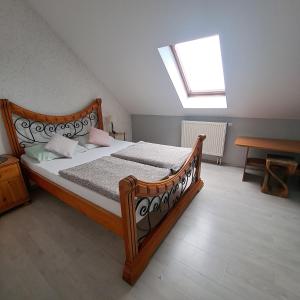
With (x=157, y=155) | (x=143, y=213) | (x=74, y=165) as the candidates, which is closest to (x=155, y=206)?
(x=143, y=213)

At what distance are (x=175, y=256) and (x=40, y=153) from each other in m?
2.06

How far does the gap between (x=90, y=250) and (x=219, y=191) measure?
1887mm

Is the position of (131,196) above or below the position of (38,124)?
below

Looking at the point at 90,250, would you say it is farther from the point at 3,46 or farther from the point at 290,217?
the point at 3,46

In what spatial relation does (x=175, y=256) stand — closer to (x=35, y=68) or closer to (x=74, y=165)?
(x=74, y=165)

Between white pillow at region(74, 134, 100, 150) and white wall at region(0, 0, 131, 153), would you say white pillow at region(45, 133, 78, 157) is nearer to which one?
white pillow at region(74, 134, 100, 150)

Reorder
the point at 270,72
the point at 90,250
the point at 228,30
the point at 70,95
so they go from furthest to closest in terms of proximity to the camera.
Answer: the point at 70,95 → the point at 270,72 → the point at 228,30 → the point at 90,250

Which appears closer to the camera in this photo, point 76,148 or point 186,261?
point 186,261

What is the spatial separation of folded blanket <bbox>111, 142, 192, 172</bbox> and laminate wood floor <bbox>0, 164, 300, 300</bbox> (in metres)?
0.65

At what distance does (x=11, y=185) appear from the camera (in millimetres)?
2148

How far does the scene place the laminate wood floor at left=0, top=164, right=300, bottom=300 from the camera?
51.4 inches

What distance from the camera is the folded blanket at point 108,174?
1508 millimetres

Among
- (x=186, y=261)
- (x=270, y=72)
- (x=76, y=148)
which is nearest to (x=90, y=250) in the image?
(x=186, y=261)

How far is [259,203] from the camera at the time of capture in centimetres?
227
